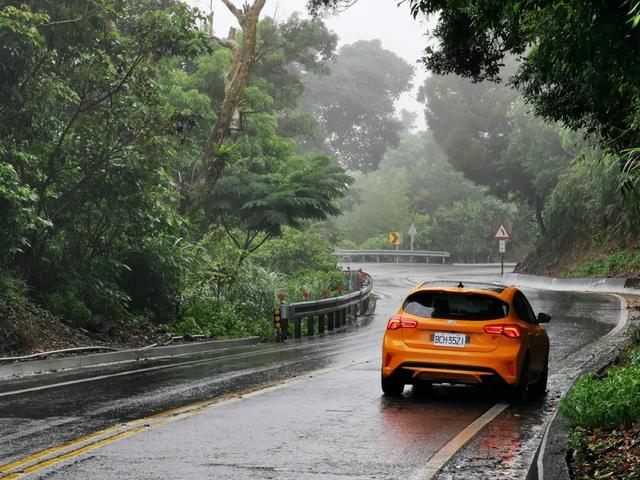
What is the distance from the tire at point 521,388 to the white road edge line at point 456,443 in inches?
5.4

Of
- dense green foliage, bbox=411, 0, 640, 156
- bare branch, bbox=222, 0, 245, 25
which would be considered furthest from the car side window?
bare branch, bbox=222, 0, 245, 25

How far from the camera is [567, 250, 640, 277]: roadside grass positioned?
142 feet

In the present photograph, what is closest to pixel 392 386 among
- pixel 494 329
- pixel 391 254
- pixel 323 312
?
pixel 494 329

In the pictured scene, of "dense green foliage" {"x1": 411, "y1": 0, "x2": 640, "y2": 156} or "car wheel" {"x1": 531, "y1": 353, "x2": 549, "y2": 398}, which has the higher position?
"dense green foliage" {"x1": 411, "y1": 0, "x2": 640, "y2": 156}

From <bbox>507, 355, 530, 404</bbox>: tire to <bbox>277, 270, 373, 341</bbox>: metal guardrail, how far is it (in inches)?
451

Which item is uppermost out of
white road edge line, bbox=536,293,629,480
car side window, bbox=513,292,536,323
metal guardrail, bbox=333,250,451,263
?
car side window, bbox=513,292,536,323

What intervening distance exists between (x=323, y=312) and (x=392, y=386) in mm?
13252

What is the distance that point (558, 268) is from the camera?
54156 mm

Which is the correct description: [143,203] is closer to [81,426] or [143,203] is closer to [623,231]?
[81,426]

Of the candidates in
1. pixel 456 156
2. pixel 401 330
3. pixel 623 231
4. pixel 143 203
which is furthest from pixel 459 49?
pixel 456 156

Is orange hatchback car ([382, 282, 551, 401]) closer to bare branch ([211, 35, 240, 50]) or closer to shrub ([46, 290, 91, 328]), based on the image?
shrub ([46, 290, 91, 328])

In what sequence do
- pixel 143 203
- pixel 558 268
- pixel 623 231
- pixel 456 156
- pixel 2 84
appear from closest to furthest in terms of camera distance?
pixel 2 84, pixel 143 203, pixel 623 231, pixel 558 268, pixel 456 156

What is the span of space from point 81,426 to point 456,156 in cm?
6105

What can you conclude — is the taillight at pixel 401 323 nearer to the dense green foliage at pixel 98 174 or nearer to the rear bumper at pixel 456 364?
the rear bumper at pixel 456 364
